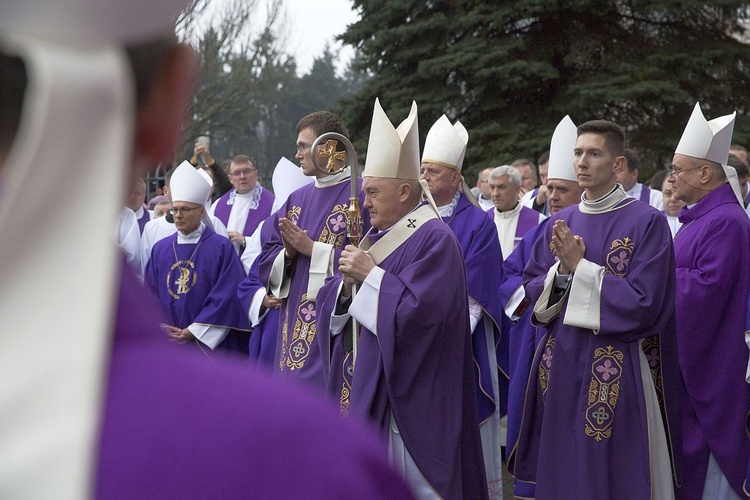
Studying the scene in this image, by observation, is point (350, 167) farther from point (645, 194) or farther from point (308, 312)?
point (645, 194)

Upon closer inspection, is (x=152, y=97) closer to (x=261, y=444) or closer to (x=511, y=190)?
(x=261, y=444)

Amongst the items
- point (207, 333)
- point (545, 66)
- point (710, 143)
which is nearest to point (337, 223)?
point (207, 333)

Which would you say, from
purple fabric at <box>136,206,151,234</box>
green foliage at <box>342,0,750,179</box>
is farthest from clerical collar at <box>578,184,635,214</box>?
green foliage at <box>342,0,750,179</box>

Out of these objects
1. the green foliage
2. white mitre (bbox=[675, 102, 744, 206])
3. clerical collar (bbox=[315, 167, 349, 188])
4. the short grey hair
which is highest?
the green foliage

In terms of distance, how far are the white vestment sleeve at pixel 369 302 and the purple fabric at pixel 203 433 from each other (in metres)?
4.03

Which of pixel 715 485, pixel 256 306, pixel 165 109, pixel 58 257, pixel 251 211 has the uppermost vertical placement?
pixel 165 109

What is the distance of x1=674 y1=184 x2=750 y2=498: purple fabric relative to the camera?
5.87 meters

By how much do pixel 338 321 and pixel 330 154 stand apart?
1.31 metres

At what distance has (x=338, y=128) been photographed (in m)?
6.48

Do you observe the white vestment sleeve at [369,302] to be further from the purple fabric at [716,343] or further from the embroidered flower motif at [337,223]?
the purple fabric at [716,343]

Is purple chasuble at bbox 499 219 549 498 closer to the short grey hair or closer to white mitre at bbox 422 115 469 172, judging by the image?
white mitre at bbox 422 115 469 172

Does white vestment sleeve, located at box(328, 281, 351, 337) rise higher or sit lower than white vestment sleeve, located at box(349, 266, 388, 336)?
lower

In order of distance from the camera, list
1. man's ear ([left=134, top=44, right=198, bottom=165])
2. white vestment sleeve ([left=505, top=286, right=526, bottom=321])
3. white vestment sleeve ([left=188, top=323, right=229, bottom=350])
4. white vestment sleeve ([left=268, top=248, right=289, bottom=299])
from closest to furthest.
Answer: man's ear ([left=134, top=44, right=198, bottom=165]) → white vestment sleeve ([left=268, top=248, right=289, bottom=299]) → white vestment sleeve ([left=505, top=286, right=526, bottom=321]) → white vestment sleeve ([left=188, top=323, right=229, bottom=350])

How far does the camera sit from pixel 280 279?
6.19 m
